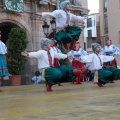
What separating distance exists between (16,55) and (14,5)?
83.8 inches

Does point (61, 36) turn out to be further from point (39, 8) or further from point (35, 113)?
point (39, 8)

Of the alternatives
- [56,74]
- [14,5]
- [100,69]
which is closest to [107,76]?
[100,69]

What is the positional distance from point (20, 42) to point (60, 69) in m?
5.90

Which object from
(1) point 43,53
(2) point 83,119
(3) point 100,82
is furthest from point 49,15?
(2) point 83,119

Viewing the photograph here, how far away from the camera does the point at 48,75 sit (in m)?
6.54

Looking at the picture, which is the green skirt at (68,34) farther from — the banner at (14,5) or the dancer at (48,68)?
the banner at (14,5)

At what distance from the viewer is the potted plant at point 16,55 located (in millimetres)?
12352

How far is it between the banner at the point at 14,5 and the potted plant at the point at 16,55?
122 centimetres

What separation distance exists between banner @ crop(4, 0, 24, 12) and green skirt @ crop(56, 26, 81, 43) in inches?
240

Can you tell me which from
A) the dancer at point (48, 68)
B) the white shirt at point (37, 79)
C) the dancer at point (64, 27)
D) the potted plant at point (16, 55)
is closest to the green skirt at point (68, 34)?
the dancer at point (64, 27)

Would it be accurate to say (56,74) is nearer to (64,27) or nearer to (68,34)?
(68,34)

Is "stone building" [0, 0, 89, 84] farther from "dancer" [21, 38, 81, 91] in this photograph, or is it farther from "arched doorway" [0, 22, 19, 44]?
"dancer" [21, 38, 81, 91]

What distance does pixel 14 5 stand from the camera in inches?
528

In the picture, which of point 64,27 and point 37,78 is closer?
point 64,27
